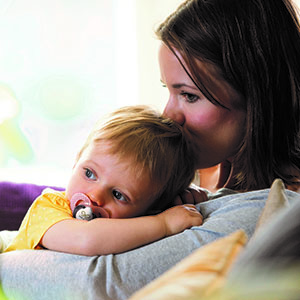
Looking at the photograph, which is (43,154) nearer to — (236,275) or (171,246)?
(171,246)

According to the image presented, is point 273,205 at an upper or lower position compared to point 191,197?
upper

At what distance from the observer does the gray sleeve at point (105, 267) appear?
2.54 ft

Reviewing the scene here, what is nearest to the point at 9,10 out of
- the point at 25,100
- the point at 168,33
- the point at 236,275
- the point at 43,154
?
the point at 25,100

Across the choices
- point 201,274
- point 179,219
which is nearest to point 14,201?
point 179,219

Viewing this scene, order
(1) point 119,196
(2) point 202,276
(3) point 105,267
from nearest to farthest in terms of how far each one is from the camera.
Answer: (2) point 202,276 < (3) point 105,267 < (1) point 119,196

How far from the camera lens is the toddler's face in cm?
105

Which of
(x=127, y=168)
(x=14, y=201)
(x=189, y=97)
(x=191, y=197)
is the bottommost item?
(x=14, y=201)

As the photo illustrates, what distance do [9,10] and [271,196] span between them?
274 centimetres

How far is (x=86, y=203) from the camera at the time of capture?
1.02 m

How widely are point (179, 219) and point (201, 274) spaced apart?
631 millimetres

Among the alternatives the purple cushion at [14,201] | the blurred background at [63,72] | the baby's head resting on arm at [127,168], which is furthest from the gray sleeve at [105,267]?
the blurred background at [63,72]

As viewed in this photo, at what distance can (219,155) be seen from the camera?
139cm

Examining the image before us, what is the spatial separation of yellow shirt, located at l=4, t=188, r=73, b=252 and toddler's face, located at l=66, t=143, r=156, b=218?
48 mm

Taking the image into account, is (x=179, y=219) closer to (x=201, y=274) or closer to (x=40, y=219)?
(x=40, y=219)
